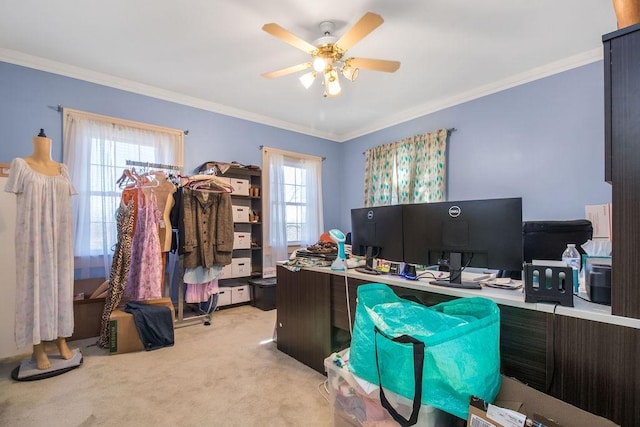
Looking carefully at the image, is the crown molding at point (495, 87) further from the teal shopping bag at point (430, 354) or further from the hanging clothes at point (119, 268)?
the hanging clothes at point (119, 268)

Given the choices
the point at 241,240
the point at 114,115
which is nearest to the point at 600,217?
the point at 241,240

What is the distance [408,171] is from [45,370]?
433cm

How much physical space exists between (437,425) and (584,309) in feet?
2.33

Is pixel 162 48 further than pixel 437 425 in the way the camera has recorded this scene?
Yes

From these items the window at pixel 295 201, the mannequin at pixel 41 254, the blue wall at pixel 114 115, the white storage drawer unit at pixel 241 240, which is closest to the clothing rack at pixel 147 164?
the blue wall at pixel 114 115

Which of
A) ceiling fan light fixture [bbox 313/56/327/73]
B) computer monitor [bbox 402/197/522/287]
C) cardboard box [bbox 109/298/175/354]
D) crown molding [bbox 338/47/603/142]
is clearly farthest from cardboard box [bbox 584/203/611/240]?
cardboard box [bbox 109/298/175/354]

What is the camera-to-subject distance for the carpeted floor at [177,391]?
5.74 feet

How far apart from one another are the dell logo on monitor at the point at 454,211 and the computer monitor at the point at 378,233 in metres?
0.32

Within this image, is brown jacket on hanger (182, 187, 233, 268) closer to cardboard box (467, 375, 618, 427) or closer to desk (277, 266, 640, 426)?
desk (277, 266, 640, 426)

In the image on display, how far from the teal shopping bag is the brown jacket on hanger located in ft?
8.48

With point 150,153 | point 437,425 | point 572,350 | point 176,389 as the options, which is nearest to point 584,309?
point 572,350

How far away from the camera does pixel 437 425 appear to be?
3.34ft

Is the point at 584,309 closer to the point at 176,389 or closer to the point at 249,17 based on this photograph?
the point at 176,389

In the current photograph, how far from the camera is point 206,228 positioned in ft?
11.3
